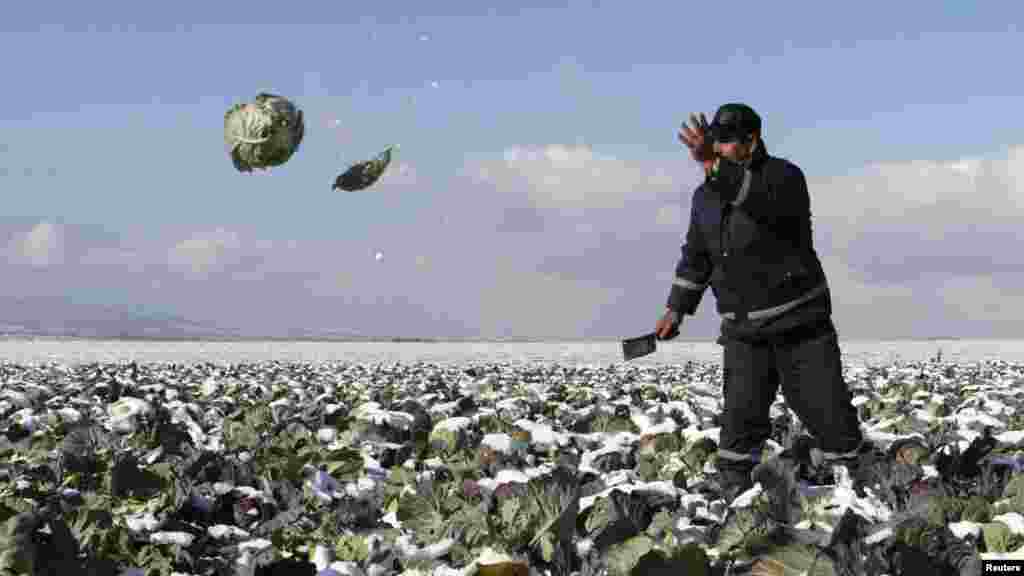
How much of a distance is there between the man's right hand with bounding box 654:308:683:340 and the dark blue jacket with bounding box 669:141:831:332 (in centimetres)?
44

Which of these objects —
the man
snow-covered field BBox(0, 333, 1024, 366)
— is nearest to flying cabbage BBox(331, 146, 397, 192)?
the man

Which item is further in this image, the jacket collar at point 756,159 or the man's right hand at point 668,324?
the man's right hand at point 668,324

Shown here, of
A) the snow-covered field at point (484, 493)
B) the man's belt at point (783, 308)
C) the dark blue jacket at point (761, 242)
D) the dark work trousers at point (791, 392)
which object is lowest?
the snow-covered field at point (484, 493)

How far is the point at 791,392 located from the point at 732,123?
1.85 m

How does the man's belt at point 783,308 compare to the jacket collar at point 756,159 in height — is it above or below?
below

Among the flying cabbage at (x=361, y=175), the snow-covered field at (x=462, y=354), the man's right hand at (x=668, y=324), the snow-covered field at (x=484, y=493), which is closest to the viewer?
the snow-covered field at (x=484, y=493)

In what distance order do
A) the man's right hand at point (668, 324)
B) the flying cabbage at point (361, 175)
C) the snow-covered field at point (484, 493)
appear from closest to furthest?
the snow-covered field at point (484, 493) < the flying cabbage at point (361, 175) < the man's right hand at point (668, 324)

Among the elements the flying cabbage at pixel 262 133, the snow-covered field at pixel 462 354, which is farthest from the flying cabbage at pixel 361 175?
the snow-covered field at pixel 462 354

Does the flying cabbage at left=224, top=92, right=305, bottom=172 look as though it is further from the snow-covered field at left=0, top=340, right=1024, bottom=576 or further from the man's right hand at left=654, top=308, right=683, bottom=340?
the man's right hand at left=654, top=308, right=683, bottom=340

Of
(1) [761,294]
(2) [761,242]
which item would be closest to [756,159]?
(2) [761,242]

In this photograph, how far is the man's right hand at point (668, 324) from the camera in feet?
27.8

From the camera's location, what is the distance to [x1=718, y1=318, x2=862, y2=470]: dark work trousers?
7.74 metres

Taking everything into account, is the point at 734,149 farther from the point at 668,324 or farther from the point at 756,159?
the point at 668,324

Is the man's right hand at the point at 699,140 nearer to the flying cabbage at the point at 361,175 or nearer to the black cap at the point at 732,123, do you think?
the black cap at the point at 732,123
